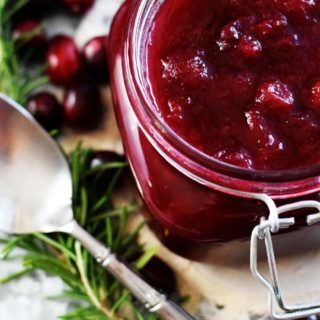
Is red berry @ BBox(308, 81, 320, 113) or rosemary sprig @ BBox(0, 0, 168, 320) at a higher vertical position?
red berry @ BBox(308, 81, 320, 113)

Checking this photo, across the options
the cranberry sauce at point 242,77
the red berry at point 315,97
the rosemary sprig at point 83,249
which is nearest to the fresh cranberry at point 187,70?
the cranberry sauce at point 242,77

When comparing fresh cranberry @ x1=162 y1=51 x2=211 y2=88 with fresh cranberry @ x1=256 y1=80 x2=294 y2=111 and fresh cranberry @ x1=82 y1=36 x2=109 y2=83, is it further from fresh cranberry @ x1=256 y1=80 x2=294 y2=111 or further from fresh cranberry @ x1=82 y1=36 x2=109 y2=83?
fresh cranberry @ x1=82 y1=36 x2=109 y2=83

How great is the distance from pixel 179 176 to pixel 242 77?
152 mm

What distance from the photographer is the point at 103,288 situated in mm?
1126

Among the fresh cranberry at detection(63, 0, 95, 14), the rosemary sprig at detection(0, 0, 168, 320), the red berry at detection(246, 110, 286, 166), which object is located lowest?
the rosemary sprig at detection(0, 0, 168, 320)

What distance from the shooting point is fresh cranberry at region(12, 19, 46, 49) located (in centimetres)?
127

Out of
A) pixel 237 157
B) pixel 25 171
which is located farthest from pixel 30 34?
pixel 237 157

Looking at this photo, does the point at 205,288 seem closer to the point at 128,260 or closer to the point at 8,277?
the point at 128,260

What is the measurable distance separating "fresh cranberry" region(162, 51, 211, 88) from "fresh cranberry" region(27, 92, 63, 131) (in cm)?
33

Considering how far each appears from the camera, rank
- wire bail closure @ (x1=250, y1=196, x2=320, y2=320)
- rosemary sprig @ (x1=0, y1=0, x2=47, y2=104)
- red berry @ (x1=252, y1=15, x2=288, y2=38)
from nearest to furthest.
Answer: wire bail closure @ (x1=250, y1=196, x2=320, y2=320) → red berry @ (x1=252, y1=15, x2=288, y2=38) → rosemary sprig @ (x1=0, y1=0, x2=47, y2=104)

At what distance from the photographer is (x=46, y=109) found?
123cm

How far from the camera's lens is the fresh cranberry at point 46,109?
1231 mm

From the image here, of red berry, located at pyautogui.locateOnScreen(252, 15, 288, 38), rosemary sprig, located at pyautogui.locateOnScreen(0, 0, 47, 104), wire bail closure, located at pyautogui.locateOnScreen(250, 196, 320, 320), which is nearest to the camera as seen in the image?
wire bail closure, located at pyautogui.locateOnScreen(250, 196, 320, 320)

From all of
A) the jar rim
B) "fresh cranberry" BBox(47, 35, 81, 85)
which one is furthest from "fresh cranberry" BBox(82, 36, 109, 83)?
the jar rim
